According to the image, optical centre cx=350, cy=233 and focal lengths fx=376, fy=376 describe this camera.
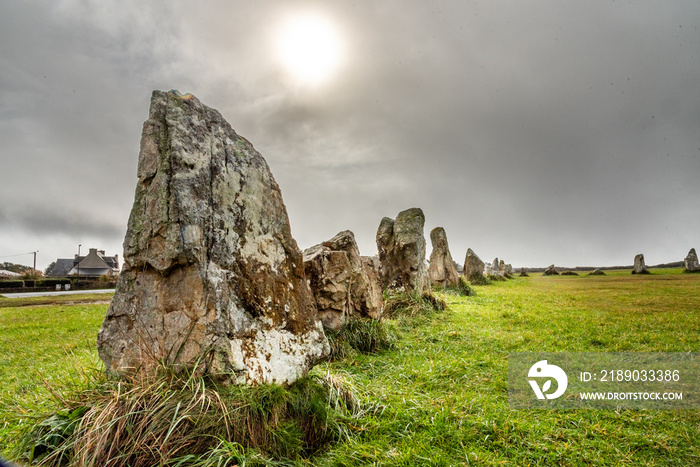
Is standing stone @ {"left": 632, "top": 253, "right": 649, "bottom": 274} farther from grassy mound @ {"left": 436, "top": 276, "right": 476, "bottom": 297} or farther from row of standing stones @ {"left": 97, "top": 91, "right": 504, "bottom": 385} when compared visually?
row of standing stones @ {"left": 97, "top": 91, "right": 504, "bottom": 385}

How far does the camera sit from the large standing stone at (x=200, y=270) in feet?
10.3

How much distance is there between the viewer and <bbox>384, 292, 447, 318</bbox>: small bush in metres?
9.22

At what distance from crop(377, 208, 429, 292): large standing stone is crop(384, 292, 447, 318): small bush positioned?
1.50ft

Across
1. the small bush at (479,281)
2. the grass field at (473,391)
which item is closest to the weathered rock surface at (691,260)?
the small bush at (479,281)

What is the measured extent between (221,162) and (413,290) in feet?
25.6

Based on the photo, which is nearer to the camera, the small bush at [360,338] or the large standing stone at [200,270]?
the large standing stone at [200,270]

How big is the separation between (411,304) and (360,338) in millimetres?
3606

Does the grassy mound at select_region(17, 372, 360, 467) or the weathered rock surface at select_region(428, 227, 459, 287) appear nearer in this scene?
the grassy mound at select_region(17, 372, 360, 467)

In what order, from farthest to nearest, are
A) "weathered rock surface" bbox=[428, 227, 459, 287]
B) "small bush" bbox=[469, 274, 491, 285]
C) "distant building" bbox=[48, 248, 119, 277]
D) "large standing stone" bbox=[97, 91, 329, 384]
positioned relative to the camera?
1. "distant building" bbox=[48, 248, 119, 277]
2. "small bush" bbox=[469, 274, 491, 285]
3. "weathered rock surface" bbox=[428, 227, 459, 287]
4. "large standing stone" bbox=[97, 91, 329, 384]

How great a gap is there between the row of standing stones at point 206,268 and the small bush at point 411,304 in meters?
5.41

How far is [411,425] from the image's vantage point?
3.47 metres

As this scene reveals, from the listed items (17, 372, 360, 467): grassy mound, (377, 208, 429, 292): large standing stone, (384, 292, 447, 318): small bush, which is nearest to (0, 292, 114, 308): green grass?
(377, 208, 429, 292): large standing stone

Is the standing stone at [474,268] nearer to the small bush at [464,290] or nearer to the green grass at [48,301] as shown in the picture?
the small bush at [464,290]

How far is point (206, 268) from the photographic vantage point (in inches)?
127
